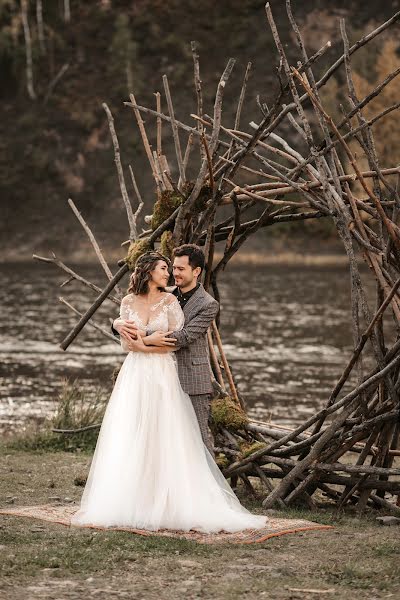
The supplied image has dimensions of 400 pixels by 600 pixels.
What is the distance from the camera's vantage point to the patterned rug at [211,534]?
620 cm

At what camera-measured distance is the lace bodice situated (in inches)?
265

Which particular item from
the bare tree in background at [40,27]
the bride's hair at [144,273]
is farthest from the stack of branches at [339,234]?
the bare tree in background at [40,27]

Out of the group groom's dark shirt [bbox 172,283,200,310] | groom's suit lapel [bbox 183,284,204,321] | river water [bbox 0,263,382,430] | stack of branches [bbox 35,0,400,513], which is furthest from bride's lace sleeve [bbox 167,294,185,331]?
river water [bbox 0,263,382,430]

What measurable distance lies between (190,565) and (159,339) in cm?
155

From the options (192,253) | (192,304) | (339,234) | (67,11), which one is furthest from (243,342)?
(67,11)

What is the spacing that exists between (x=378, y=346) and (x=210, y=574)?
2.25m

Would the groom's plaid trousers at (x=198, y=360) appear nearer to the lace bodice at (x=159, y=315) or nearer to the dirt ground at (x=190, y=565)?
the lace bodice at (x=159, y=315)

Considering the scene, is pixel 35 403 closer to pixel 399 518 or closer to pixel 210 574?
pixel 399 518

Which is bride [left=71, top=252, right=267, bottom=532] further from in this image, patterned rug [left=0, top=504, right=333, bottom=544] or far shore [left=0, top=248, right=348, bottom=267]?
far shore [left=0, top=248, right=348, bottom=267]

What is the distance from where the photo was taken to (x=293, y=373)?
59.1ft

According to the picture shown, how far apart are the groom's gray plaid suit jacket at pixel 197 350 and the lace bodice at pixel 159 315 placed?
79 millimetres

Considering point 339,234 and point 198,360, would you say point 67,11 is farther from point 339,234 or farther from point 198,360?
point 198,360

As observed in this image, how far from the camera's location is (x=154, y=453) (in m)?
6.57

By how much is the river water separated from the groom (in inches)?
Result: 228
